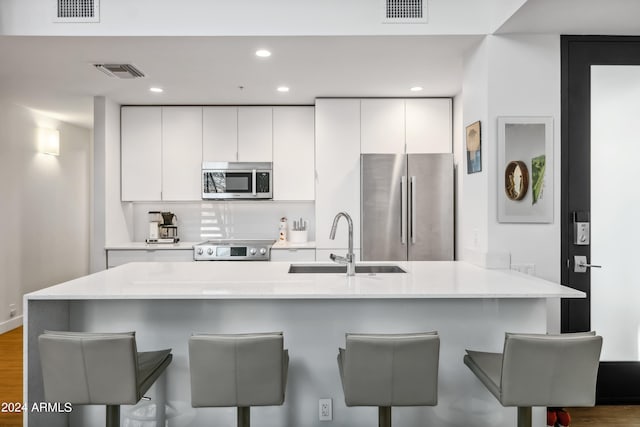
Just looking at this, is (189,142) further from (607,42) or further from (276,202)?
(607,42)

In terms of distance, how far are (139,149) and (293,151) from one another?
1.65m

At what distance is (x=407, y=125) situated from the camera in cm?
436

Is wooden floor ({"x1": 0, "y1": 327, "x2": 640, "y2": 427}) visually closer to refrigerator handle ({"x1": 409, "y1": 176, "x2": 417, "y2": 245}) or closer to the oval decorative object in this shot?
the oval decorative object

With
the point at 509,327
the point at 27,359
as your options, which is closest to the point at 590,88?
the point at 509,327

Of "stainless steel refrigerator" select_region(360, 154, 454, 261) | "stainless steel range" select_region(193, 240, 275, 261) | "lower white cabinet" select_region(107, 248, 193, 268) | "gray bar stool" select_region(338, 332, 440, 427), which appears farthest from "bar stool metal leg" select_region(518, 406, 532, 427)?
"lower white cabinet" select_region(107, 248, 193, 268)

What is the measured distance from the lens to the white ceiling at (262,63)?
2.62 metres

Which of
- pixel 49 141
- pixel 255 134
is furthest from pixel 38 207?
pixel 255 134

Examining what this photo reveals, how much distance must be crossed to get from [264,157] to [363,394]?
10.9ft

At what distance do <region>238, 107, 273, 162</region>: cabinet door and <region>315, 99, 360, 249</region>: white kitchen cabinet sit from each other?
61cm

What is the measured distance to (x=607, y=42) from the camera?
276 centimetres

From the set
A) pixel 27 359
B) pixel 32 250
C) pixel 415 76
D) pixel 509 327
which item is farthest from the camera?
pixel 32 250

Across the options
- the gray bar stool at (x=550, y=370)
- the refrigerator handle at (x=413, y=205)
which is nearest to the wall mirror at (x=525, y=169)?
the gray bar stool at (x=550, y=370)

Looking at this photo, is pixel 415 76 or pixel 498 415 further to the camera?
pixel 415 76

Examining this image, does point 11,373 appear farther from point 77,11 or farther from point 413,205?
point 413,205
